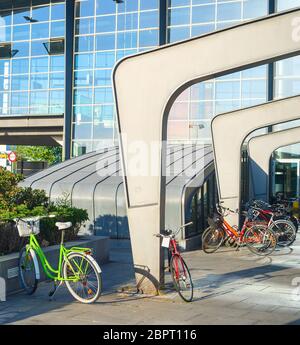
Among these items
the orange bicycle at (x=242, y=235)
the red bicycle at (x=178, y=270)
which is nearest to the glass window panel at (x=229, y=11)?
the orange bicycle at (x=242, y=235)

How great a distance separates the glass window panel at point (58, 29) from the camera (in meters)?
34.5

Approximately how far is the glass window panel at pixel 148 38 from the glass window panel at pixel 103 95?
335 centimetres

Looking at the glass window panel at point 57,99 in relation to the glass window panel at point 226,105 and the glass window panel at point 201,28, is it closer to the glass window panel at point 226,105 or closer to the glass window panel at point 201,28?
the glass window panel at point 201,28

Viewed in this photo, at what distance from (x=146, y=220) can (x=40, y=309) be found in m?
2.12

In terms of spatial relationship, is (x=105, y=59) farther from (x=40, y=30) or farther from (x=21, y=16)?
(x=21, y=16)

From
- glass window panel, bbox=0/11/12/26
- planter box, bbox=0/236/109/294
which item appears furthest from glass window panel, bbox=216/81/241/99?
planter box, bbox=0/236/109/294

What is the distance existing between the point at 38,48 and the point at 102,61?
5.50 meters

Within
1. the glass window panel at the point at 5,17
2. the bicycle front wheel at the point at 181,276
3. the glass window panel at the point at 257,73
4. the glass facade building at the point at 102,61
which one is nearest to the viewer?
the bicycle front wheel at the point at 181,276

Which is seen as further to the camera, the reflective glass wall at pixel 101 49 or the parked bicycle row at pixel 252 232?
the reflective glass wall at pixel 101 49

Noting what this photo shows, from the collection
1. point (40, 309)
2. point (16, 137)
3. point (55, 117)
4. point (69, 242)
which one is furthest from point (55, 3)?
point (40, 309)

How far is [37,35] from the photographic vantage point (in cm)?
3569

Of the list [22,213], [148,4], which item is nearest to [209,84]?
[148,4]
